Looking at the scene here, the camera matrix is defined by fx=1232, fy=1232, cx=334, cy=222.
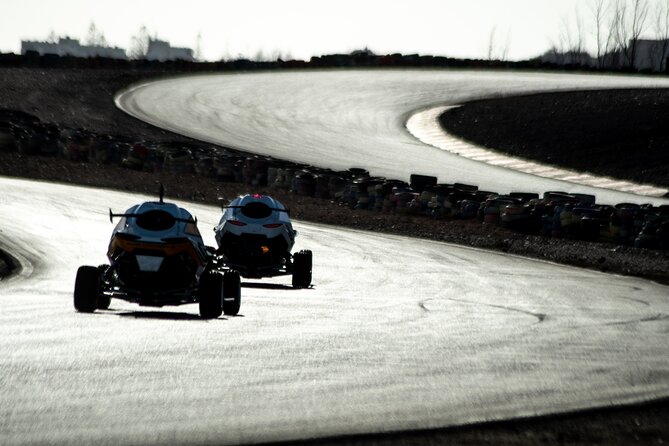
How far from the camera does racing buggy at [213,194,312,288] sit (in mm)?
15219

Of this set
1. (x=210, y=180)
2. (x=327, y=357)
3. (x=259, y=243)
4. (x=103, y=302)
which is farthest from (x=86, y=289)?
(x=210, y=180)

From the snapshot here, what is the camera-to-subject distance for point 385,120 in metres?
44.1

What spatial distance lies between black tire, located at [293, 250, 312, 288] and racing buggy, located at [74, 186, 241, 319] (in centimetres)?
307

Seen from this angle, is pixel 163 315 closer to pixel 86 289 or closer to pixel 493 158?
pixel 86 289

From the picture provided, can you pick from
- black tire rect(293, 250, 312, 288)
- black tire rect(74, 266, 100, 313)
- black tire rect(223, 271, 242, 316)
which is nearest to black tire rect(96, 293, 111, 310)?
black tire rect(74, 266, 100, 313)

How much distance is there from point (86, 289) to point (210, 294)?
3.89 ft

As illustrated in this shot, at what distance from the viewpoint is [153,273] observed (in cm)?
1172

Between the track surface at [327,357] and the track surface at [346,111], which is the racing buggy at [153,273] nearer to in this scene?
the track surface at [327,357]

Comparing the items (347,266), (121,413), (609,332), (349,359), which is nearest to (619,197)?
(347,266)

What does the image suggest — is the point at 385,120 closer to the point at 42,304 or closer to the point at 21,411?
the point at 42,304

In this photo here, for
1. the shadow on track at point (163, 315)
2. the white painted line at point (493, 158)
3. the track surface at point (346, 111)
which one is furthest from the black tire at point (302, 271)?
the white painted line at point (493, 158)

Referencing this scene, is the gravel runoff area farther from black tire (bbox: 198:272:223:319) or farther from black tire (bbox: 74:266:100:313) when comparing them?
black tire (bbox: 74:266:100:313)

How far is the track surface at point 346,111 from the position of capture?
34.1 metres

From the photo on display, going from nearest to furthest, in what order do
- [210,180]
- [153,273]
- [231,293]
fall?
[153,273], [231,293], [210,180]
